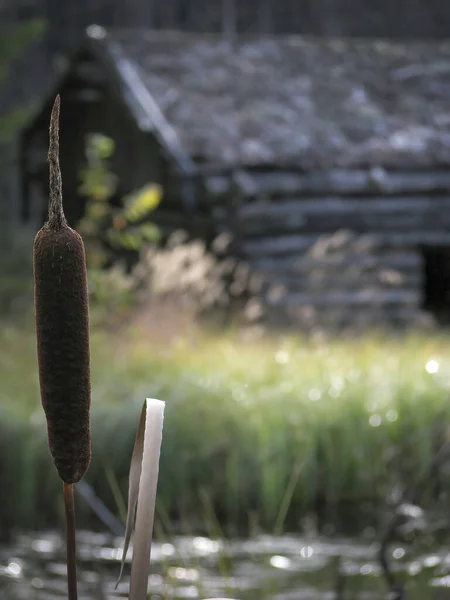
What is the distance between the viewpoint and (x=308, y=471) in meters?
5.75

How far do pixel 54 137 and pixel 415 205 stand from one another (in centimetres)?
997

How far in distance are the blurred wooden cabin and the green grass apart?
3.27 metres

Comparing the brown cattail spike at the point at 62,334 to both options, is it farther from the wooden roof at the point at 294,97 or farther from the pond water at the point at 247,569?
the wooden roof at the point at 294,97

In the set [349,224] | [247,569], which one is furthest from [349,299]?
[247,569]

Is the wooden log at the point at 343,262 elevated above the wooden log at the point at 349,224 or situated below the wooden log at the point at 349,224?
below

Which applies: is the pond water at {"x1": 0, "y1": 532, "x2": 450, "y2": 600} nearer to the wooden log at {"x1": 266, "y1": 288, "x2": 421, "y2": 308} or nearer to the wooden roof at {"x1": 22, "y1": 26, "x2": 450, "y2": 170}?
the wooden log at {"x1": 266, "y1": 288, "x2": 421, "y2": 308}

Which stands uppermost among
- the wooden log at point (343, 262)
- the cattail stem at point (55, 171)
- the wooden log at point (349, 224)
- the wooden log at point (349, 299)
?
the wooden log at point (349, 224)

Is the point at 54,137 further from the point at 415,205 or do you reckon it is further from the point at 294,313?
the point at 415,205

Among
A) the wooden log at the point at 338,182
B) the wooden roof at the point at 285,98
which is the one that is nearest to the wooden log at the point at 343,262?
the wooden log at the point at 338,182

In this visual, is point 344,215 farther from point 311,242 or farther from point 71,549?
point 71,549

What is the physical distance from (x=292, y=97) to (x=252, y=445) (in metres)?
5.72

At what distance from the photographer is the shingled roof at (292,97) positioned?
1026 cm

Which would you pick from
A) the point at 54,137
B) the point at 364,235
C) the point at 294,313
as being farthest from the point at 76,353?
the point at 364,235

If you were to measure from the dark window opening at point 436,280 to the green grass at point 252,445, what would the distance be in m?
5.22
